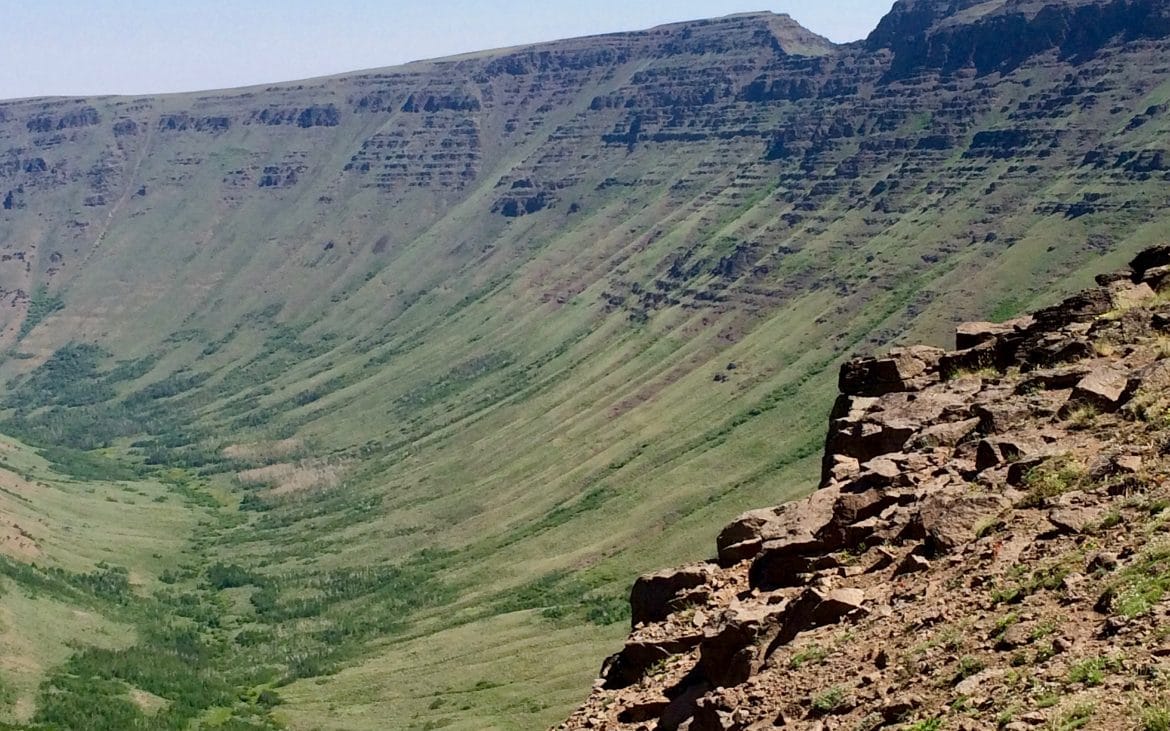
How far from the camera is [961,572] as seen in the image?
103 ft

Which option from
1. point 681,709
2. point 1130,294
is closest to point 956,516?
point 681,709

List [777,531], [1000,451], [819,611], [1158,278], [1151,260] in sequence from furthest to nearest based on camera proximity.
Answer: [1151,260] → [1158,278] → [777,531] → [1000,451] → [819,611]

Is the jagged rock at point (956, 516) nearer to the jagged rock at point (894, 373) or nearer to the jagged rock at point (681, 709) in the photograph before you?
the jagged rock at point (681, 709)

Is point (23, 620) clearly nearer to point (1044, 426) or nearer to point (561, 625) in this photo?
point (561, 625)

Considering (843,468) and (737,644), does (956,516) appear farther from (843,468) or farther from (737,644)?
(843,468)

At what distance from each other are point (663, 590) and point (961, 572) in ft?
37.4

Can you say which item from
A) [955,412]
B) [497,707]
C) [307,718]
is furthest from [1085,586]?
[307,718]

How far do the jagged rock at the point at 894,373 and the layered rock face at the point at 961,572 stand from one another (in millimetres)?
1614

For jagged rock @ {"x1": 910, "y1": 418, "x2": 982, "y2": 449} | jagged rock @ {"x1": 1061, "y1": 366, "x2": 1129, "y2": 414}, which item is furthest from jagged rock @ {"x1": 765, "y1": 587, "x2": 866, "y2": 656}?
jagged rock @ {"x1": 1061, "y1": 366, "x2": 1129, "y2": 414}

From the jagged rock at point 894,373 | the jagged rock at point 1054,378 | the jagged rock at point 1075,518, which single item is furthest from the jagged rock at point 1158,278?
the jagged rock at point 1075,518

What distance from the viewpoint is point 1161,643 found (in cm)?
2450

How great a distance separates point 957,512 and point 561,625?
16831cm

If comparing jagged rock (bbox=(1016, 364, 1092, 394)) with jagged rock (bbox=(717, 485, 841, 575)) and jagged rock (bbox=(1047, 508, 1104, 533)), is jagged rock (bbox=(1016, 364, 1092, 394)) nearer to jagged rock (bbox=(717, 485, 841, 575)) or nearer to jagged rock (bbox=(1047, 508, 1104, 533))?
jagged rock (bbox=(717, 485, 841, 575))

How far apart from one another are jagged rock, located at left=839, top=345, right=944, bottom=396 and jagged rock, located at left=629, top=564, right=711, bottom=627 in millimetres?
13218
